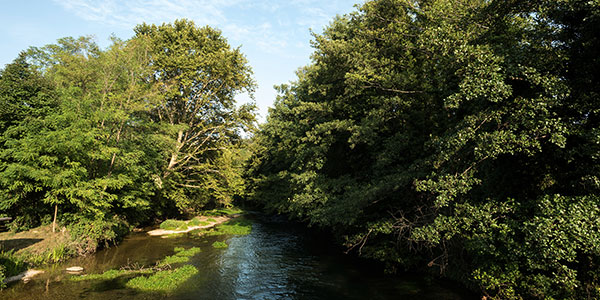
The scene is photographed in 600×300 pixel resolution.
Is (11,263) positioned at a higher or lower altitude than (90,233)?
lower

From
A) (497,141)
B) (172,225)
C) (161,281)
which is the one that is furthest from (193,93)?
(497,141)

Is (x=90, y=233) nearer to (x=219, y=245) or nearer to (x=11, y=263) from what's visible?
(x=11, y=263)

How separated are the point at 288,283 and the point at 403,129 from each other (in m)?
12.6

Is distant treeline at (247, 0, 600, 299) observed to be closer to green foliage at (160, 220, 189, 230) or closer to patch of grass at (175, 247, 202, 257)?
patch of grass at (175, 247, 202, 257)

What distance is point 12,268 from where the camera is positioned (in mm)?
15742

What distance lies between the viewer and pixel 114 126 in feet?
82.2

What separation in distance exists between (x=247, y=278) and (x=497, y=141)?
1545cm

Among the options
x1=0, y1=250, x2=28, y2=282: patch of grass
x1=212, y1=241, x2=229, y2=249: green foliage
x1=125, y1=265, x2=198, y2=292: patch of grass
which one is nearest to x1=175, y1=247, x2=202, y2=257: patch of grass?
x1=212, y1=241, x2=229, y2=249: green foliage

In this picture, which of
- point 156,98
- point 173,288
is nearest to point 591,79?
point 173,288

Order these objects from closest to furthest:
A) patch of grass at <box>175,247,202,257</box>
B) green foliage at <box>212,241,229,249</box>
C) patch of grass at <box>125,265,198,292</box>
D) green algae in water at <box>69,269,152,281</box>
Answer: patch of grass at <box>125,265,198,292</box>, green algae in water at <box>69,269,152,281</box>, patch of grass at <box>175,247,202,257</box>, green foliage at <box>212,241,229,249</box>

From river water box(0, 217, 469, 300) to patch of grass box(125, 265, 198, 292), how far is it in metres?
0.42

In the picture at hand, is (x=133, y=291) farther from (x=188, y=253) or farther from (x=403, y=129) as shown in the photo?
(x=403, y=129)

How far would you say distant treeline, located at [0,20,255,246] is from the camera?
64.1 ft

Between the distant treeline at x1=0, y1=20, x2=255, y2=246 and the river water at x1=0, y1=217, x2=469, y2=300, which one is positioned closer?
the river water at x1=0, y1=217, x2=469, y2=300
